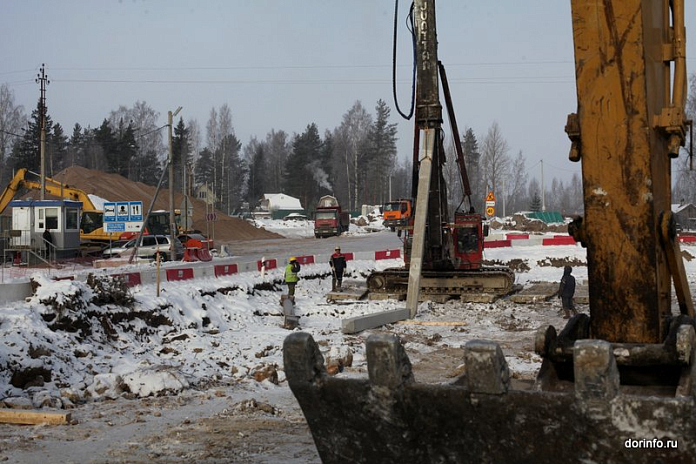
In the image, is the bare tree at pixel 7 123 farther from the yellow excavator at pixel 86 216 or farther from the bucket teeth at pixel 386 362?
the bucket teeth at pixel 386 362

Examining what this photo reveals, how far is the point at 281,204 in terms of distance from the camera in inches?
3642

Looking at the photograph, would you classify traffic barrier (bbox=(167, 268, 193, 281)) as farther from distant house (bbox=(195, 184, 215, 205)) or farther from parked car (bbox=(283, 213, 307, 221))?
parked car (bbox=(283, 213, 307, 221))

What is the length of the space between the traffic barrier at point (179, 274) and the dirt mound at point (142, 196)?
35075mm

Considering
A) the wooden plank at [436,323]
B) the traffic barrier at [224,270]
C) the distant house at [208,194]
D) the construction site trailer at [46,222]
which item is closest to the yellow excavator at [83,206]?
the construction site trailer at [46,222]

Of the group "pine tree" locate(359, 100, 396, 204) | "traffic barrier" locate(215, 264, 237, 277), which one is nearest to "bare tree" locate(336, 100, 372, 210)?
"pine tree" locate(359, 100, 396, 204)

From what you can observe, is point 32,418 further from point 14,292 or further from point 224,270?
point 224,270

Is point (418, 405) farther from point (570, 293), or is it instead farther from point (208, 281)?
point (208, 281)

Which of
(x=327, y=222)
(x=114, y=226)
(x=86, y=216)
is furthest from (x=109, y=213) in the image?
(x=327, y=222)

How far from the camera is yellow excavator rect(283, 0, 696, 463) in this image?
364cm

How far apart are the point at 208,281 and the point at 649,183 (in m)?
16.8

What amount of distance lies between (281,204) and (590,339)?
89178 mm

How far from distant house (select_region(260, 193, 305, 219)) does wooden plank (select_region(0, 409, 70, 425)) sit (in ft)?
258

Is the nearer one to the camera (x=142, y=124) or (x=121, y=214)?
(x=121, y=214)

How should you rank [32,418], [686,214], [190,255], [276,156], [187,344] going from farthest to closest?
[276,156] → [686,214] → [190,255] → [187,344] → [32,418]
